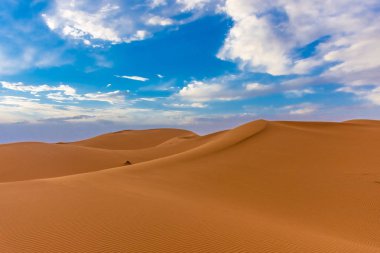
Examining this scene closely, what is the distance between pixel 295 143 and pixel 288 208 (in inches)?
375

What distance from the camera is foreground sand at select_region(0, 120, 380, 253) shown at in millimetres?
4402

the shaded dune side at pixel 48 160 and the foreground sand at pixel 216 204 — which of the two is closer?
the foreground sand at pixel 216 204

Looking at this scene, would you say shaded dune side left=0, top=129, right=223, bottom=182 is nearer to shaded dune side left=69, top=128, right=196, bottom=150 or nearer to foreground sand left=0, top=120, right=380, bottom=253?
foreground sand left=0, top=120, right=380, bottom=253

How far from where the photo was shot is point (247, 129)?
802 inches

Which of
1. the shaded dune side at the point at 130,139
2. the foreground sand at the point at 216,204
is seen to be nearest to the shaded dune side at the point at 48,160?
the foreground sand at the point at 216,204

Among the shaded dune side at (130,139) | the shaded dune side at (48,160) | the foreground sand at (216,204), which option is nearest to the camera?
the foreground sand at (216,204)

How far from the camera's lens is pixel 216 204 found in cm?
727

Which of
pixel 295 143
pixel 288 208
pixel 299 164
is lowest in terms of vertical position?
pixel 288 208

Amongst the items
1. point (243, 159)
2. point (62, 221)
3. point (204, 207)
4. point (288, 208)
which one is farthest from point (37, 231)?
point (243, 159)

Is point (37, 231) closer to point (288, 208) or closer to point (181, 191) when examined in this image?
point (181, 191)

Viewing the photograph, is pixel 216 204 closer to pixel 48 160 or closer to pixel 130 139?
pixel 48 160

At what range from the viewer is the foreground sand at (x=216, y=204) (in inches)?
173

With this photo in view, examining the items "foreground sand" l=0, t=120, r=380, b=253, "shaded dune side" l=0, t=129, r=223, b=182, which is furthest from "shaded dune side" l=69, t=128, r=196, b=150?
"foreground sand" l=0, t=120, r=380, b=253

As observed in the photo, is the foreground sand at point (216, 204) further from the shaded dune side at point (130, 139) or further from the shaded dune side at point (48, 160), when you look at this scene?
the shaded dune side at point (130, 139)
